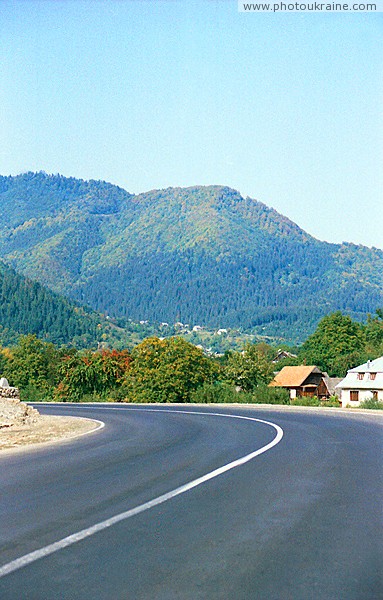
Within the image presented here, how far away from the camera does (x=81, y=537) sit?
7.93m

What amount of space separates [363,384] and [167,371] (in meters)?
30.2

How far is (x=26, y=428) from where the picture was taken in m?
27.9

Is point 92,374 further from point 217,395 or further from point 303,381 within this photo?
point 303,381

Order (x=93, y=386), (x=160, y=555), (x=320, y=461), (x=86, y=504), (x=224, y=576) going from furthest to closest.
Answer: (x=93, y=386) < (x=320, y=461) < (x=86, y=504) < (x=160, y=555) < (x=224, y=576)

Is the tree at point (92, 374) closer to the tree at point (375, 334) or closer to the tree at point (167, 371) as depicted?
the tree at point (167, 371)

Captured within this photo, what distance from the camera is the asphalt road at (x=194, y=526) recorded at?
248 inches

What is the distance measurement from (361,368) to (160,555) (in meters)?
77.8

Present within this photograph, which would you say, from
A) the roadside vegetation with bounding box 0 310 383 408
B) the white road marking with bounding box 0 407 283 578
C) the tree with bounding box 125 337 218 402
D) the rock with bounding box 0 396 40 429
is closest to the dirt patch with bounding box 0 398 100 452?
the rock with bounding box 0 396 40 429

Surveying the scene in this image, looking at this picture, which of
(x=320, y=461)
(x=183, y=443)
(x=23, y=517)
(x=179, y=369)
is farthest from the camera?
(x=179, y=369)

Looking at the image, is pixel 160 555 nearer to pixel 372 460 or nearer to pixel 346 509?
pixel 346 509

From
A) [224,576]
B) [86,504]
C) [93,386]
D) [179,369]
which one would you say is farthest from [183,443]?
[93,386]

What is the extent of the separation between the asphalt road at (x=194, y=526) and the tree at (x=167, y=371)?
4319cm

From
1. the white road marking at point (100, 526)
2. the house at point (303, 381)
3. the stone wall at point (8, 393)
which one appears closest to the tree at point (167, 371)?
the stone wall at point (8, 393)

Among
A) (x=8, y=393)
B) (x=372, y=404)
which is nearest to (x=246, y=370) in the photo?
(x=372, y=404)
